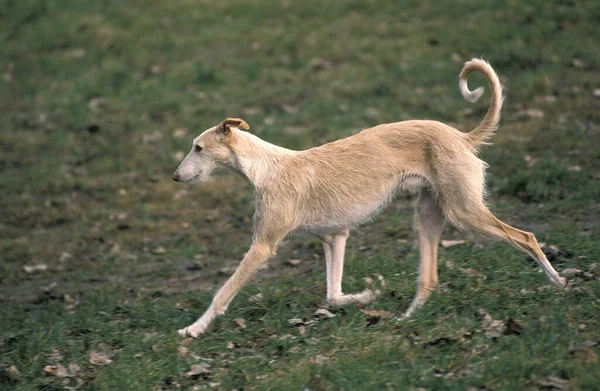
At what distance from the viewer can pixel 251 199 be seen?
9.58 metres

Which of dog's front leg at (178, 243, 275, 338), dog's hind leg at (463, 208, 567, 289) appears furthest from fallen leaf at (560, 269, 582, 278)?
dog's front leg at (178, 243, 275, 338)

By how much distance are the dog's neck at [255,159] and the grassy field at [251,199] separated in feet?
3.28

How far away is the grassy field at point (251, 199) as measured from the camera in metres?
5.27

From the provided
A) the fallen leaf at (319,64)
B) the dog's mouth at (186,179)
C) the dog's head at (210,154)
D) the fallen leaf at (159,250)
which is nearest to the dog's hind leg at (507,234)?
the dog's head at (210,154)

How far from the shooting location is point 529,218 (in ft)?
25.5

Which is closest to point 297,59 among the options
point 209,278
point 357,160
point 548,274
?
point 209,278

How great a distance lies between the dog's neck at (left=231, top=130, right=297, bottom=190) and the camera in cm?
611

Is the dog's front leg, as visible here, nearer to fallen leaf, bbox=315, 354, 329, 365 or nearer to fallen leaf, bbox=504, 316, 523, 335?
fallen leaf, bbox=315, 354, 329, 365

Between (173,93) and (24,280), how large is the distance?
16.1 feet

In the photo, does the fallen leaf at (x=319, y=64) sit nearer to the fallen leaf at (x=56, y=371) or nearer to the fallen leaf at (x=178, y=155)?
the fallen leaf at (x=178, y=155)

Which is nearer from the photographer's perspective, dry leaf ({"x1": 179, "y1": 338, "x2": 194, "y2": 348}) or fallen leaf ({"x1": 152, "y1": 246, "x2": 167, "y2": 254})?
dry leaf ({"x1": 179, "y1": 338, "x2": 194, "y2": 348})

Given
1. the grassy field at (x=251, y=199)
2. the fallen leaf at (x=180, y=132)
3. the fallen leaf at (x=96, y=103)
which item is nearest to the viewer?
the grassy field at (x=251, y=199)

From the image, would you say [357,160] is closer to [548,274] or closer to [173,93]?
[548,274]

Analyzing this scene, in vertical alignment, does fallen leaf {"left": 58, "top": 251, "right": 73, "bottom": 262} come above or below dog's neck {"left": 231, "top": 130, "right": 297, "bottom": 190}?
below
